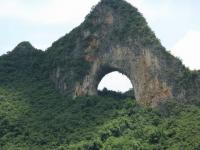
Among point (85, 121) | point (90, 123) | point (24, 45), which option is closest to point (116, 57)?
point (85, 121)

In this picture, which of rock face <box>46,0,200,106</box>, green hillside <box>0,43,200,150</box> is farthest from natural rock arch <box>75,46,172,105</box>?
green hillside <box>0,43,200,150</box>

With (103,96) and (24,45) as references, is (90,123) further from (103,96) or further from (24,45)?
(24,45)

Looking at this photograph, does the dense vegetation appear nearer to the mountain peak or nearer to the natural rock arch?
the natural rock arch

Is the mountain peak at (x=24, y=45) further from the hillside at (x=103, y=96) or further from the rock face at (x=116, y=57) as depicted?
the rock face at (x=116, y=57)

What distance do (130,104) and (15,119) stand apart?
856 cm

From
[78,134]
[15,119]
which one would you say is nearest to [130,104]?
[78,134]

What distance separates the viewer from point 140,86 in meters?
51.2

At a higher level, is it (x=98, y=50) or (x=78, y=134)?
(x=98, y=50)

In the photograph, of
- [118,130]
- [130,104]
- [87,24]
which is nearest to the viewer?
[118,130]

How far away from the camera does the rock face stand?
5059 cm

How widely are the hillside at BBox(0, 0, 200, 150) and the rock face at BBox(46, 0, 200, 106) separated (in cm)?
7

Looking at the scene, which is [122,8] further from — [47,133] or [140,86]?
[47,133]

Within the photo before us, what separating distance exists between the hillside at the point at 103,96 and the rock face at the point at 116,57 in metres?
0.07

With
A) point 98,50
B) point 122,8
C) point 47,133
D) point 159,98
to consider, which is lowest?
point 47,133
